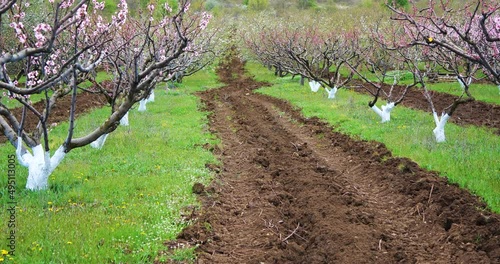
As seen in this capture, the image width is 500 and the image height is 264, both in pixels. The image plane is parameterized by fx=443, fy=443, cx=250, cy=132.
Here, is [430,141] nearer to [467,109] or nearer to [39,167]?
[467,109]

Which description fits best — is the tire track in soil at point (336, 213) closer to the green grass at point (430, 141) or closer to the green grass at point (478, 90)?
the green grass at point (430, 141)

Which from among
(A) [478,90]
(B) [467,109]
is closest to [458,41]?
(B) [467,109]

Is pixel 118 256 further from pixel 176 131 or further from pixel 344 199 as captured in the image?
pixel 176 131

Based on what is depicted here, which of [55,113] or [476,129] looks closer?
[476,129]

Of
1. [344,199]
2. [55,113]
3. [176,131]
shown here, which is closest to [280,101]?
[176,131]

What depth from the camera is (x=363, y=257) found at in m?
6.19

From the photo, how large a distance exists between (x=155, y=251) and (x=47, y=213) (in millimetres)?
2280

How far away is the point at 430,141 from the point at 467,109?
30.5ft

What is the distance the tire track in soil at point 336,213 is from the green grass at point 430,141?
0.43 m

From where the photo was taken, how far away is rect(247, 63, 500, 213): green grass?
916 centimetres

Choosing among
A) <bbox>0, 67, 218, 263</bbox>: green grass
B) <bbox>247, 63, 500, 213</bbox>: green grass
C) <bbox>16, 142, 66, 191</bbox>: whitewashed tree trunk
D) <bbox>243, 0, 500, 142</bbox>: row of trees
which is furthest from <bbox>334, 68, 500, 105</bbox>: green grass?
<bbox>16, 142, 66, 191</bbox>: whitewashed tree trunk

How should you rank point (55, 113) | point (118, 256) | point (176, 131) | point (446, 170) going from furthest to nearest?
point (55, 113) < point (176, 131) < point (446, 170) < point (118, 256)

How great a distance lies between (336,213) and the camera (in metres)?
7.76

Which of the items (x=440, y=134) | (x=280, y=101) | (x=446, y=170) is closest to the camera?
(x=446, y=170)
